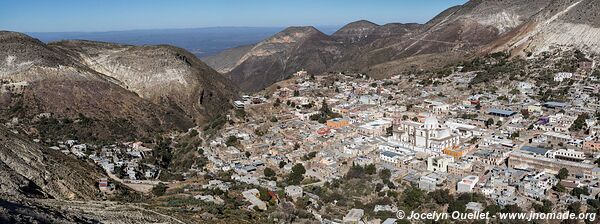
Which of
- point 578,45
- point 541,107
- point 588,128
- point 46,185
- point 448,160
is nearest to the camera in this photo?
point 46,185

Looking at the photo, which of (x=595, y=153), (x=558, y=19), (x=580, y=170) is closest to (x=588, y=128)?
(x=595, y=153)

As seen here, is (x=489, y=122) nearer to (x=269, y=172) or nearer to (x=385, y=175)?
(x=385, y=175)

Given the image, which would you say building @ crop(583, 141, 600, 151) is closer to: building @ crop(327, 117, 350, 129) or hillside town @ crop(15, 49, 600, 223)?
hillside town @ crop(15, 49, 600, 223)

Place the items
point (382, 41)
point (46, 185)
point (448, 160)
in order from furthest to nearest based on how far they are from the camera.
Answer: point (382, 41), point (448, 160), point (46, 185)

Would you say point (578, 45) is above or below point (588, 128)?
above

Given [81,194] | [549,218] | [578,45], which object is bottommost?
[549,218]

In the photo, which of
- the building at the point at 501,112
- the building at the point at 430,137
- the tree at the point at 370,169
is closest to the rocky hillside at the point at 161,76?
the building at the point at 430,137

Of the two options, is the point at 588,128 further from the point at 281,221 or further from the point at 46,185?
the point at 46,185
